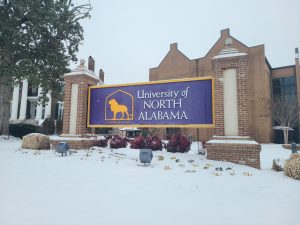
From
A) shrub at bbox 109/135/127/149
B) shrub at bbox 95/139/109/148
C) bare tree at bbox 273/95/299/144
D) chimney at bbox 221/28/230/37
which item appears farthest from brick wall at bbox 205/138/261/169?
chimney at bbox 221/28/230/37

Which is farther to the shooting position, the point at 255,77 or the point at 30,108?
the point at 30,108

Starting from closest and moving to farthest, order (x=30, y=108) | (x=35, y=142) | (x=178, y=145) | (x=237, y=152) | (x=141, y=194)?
(x=141, y=194) → (x=237, y=152) → (x=178, y=145) → (x=35, y=142) → (x=30, y=108)

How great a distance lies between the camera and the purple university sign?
885 centimetres

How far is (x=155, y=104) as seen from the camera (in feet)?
31.6

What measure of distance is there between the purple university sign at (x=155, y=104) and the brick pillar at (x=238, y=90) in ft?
1.39

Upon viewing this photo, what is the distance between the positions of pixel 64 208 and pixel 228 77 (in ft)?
22.9

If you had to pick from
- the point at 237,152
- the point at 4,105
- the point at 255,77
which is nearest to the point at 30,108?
the point at 4,105

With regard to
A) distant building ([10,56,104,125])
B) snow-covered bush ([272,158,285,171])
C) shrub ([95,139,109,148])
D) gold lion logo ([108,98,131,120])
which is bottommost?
snow-covered bush ([272,158,285,171])

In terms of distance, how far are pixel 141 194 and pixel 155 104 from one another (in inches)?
220

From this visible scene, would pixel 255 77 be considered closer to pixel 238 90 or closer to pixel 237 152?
pixel 238 90

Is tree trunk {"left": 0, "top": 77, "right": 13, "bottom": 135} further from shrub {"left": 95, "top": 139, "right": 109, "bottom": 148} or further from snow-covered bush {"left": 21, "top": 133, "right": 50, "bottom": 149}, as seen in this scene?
shrub {"left": 95, "top": 139, "right": 109, "bottom": 148}

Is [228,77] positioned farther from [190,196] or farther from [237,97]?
[190,196]

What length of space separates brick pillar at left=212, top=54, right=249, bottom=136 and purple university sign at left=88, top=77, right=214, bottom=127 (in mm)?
422

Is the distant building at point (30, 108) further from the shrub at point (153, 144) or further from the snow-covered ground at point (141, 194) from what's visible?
the snow-covered ground at point (141, 194)
